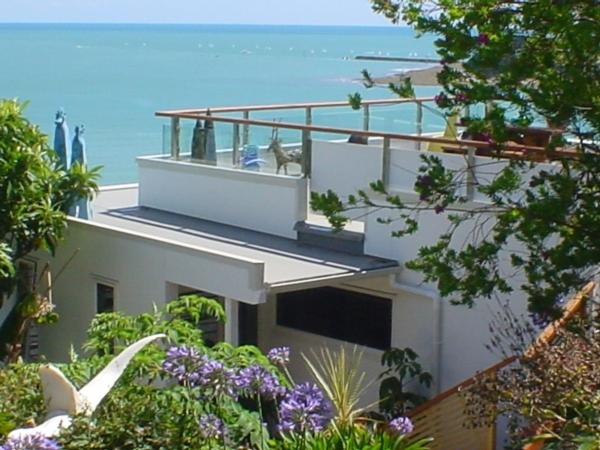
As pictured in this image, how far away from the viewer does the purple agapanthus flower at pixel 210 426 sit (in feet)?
19.8

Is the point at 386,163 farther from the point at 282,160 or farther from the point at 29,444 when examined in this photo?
the point at 29,444

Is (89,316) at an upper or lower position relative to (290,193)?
lower

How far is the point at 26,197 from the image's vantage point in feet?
44.5

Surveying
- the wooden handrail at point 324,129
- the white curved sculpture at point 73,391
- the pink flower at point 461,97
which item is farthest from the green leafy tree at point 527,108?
the wooden handrail at point 324,129

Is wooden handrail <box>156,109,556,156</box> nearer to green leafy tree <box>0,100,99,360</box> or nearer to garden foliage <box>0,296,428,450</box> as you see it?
green leafy tree <box>0,100,99,360</box>

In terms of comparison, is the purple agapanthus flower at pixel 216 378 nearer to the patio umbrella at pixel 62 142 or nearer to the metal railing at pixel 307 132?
the metal railing at pixel 307 132

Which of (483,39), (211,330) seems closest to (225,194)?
(211,330)

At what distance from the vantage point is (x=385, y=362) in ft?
41.4

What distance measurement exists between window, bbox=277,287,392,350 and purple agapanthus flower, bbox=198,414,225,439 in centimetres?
705

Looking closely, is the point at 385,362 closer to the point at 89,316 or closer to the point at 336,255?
the point at 336,255

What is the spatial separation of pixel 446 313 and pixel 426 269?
4.93m

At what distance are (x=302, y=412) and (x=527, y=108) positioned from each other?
6.43 ft

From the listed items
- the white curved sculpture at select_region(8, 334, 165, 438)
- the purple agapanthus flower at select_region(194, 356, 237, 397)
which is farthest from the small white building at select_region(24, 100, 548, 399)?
the purple agapanthus flower at select_region(194, 356, 237, 397)

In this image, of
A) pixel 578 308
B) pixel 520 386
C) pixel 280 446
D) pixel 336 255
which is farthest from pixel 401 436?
pixel 336 255
